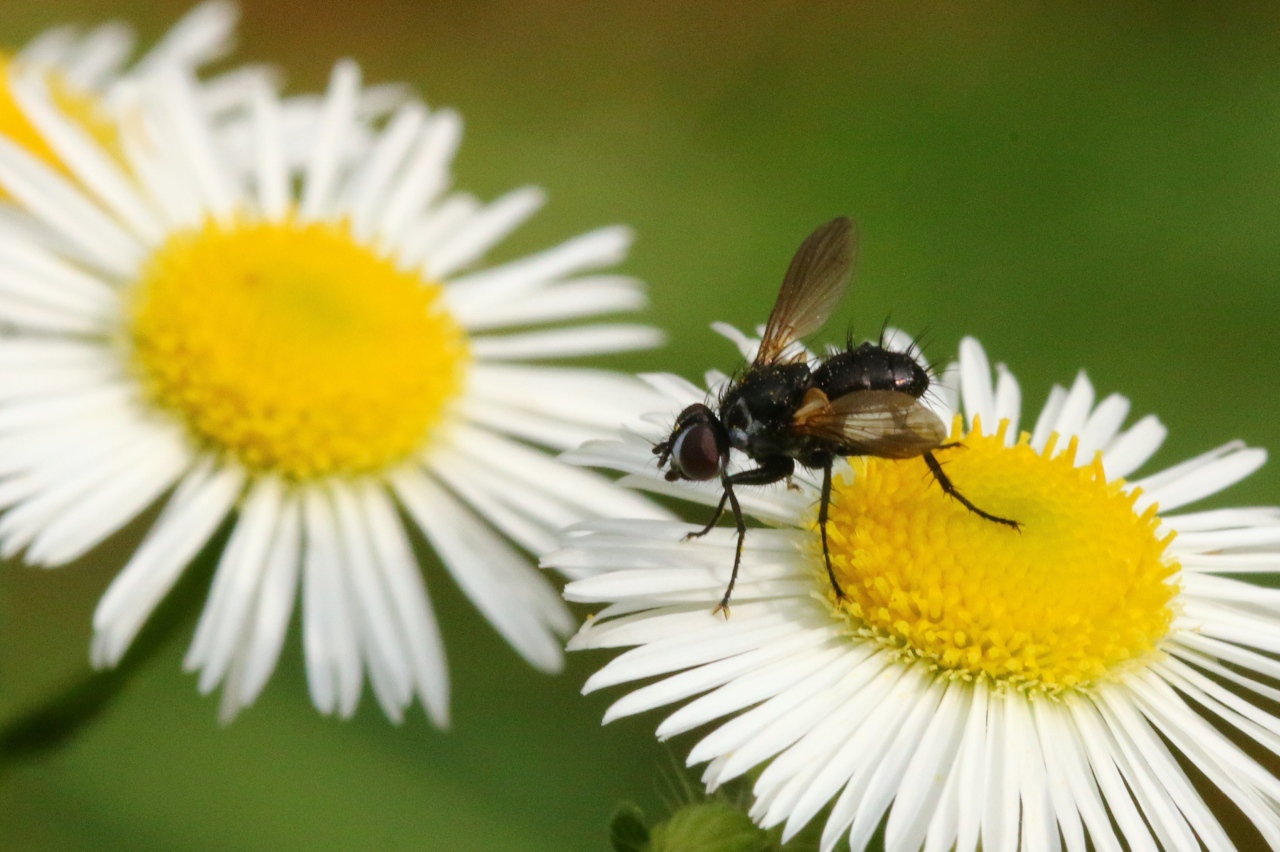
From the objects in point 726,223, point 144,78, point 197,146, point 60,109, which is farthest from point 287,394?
point 726,223

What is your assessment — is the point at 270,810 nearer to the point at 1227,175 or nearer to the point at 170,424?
the point at 170,424

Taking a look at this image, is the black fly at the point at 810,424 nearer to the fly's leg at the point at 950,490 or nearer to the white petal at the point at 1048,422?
the fly's leg at the point at 950,490

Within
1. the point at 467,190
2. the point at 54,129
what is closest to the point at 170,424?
the point at 54,129

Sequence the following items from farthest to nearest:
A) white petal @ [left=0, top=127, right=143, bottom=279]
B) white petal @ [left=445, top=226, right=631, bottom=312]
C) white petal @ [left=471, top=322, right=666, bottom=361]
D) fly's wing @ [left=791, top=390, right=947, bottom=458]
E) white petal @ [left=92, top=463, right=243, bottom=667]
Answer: white petal @ [left=445, top=226, right=631, bottom=312], white petal @ [left=471, top=322, right=666, bottom=361], white petal @ [left=0, top=127, right=143, bottom=279], white petal @ [left=92, top=463, right=243, bottom=667], fly's wing @ [left=791, top=390, right=947, bottom=458]

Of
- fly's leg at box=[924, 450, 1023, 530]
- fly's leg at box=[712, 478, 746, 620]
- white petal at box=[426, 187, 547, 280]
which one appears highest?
white petal at box=[426, 187, 547, 280]

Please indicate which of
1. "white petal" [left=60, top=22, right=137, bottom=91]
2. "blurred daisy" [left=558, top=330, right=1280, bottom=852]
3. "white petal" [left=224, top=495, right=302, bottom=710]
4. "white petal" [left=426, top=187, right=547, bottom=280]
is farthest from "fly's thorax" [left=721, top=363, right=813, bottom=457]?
"white petal" [left=60, top=22, right=137, bottom=91]

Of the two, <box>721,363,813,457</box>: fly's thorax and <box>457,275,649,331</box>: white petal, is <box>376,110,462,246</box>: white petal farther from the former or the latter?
<box>721,363,813,457</box>: fly's thorax

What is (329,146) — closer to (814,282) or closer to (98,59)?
(98,59)
